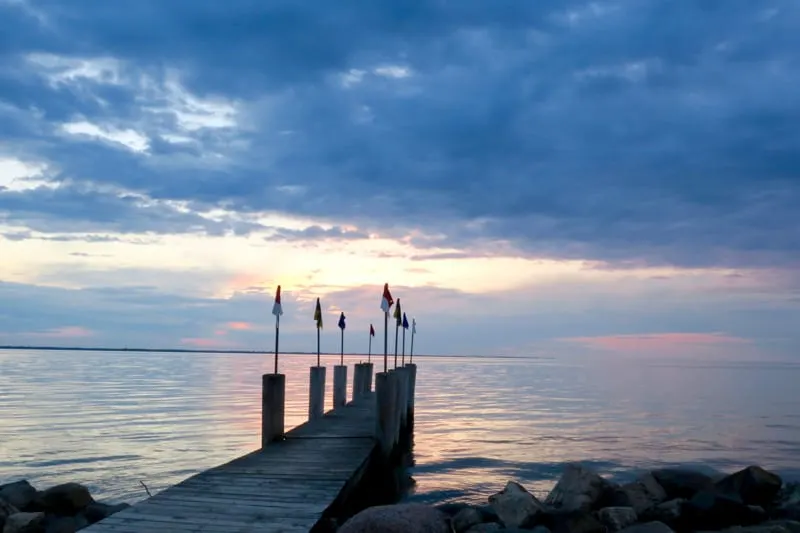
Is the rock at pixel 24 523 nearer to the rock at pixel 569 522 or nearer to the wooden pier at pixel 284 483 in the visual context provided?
the wooden pier at pixel 284 483

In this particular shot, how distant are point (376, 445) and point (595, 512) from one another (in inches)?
190

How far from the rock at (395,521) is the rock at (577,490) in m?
3.85

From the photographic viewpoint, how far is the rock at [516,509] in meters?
11.0

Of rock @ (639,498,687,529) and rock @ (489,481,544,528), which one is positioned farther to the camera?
rock @ (639,498,687,529)

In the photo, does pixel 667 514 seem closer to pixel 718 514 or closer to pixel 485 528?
pixel 718 514

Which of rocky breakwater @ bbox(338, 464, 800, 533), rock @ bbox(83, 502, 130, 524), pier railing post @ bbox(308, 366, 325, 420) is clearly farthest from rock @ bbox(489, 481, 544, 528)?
pier railing post @ bbox(308, 366, 325, 420)

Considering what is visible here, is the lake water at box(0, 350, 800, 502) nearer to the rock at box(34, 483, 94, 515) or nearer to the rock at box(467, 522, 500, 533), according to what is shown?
the rock at box(34, 483, 94, 515)

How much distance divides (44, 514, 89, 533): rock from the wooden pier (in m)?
1.61

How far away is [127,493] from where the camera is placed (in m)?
16.8

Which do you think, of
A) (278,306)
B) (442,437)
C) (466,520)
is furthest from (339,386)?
(466,520)

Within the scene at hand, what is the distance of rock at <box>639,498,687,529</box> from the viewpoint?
11.8 m

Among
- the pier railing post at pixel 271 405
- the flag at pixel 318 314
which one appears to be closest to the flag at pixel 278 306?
the pier railing post at pixel 271 405

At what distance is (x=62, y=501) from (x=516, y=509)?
7.30 metres

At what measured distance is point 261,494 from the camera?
34.2 feet
